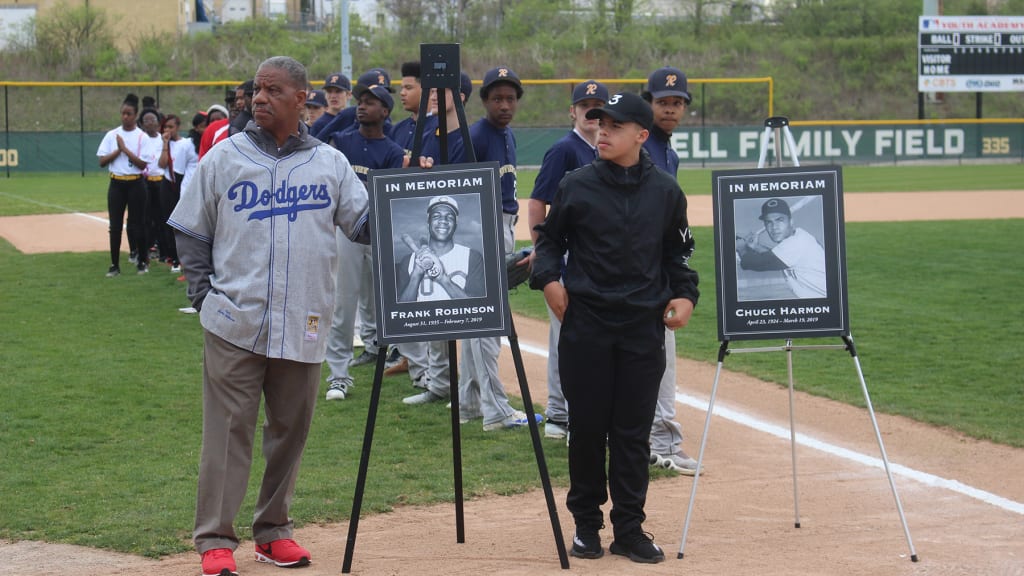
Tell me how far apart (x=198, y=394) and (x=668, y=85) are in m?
4.23

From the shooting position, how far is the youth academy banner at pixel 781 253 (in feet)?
19.0

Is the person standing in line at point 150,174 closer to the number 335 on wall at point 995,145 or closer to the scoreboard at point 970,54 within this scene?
the scoreboard at point 970,54

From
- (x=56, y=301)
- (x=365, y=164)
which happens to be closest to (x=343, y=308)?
(x=365, y=164)

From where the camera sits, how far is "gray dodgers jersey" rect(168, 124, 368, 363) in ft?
15.9

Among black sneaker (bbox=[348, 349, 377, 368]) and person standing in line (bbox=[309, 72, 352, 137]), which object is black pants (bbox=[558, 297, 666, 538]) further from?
person standing in line (bbox=[309, 72, 352, 137])

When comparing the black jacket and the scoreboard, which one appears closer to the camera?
the black jacket

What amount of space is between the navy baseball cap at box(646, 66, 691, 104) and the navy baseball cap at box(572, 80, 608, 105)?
0.58 metres

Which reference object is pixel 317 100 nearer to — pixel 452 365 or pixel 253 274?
pixel 452 365

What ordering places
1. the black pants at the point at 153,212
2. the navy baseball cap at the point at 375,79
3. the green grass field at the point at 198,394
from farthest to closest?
1. the black pants at the point at 153,212
2. the navy baseball cap at the point at 375,79
3. the green grass field at the point at 198,394

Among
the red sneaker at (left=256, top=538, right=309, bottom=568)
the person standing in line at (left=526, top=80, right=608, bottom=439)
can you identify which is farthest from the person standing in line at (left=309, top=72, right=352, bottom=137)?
the red sneaker at (left=256, top=538, right=309, bottom=568)

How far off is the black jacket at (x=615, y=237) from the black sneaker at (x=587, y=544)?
0.93m

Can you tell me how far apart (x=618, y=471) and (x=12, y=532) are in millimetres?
2817

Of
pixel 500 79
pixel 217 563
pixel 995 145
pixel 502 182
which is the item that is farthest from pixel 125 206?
pixel 995 145

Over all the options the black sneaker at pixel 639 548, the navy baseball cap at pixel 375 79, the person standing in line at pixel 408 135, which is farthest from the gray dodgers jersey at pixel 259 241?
the navy baseball cap at pixel 375 79
